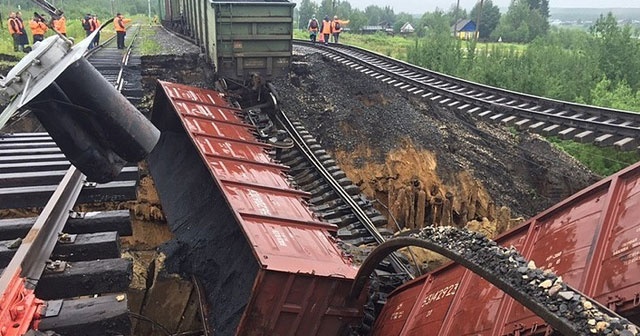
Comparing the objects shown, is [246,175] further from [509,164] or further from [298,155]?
[509,164]

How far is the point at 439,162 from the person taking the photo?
12.0 metres

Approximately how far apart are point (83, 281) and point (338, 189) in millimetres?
5624

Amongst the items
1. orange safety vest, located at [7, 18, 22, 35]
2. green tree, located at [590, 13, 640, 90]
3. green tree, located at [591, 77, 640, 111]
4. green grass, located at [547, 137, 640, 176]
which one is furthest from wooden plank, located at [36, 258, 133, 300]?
green tree, located at [590, 13, 640, 90]

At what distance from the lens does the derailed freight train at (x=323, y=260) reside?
3842mm

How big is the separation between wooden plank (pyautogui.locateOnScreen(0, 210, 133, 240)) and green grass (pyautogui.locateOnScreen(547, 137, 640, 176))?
11385 mm

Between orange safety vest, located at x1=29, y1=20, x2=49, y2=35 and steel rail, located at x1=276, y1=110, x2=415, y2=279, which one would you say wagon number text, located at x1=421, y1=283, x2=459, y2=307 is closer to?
steel rail, located at x1=276, y1=110, x2=415, y2=279

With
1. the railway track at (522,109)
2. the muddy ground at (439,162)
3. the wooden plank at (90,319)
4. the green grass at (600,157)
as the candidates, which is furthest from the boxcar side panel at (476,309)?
the green grass at (600,157)

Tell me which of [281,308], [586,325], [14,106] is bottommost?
[281,308]

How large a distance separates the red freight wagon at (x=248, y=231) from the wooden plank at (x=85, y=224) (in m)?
1.54

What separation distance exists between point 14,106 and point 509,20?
59.2 meters

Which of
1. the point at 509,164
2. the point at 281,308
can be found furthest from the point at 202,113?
the point at 509,164

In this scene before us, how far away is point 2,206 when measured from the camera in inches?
142

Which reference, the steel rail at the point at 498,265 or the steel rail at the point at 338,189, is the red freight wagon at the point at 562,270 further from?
the steel rail at the point at 338,189

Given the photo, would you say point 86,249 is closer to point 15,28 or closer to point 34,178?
point 34,178
